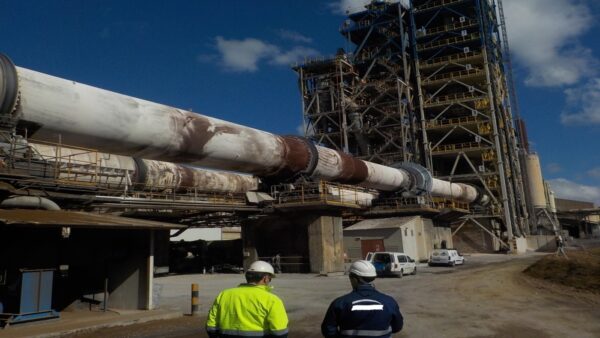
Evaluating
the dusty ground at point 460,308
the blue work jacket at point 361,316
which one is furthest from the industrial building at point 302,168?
the blue work jacket at point 361,316

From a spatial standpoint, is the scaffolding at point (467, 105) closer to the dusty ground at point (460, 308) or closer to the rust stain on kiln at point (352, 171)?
the rust stain on kiln at point (352, 171)

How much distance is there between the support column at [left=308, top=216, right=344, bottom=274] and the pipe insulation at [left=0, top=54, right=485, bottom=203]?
Answer: 2.92 metres

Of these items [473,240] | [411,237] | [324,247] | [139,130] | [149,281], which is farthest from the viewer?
[473,240]

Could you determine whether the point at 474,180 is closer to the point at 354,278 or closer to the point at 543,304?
the point at 543,304

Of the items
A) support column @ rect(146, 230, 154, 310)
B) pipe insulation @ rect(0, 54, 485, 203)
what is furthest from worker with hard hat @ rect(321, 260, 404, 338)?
pipe insulation @ rect(0, 54, 485, 203)

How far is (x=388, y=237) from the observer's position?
111ft

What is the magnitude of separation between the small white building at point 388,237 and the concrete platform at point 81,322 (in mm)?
23087

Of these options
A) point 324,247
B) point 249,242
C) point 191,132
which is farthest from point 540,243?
point 191,132

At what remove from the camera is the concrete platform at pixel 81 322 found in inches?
385

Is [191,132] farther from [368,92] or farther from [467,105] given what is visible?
[467,105]

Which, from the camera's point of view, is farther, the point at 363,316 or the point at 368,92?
the point at 368,92

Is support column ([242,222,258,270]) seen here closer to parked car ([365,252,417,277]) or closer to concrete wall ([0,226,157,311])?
parked car ([365,252,417,277])

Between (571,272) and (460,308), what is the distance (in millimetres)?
7338

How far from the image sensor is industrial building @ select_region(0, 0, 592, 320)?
13164 millimetres
